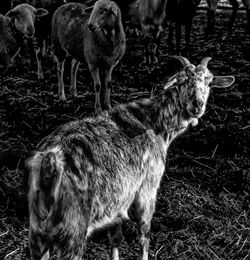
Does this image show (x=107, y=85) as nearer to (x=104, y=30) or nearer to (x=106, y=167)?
(x=104, y=30)

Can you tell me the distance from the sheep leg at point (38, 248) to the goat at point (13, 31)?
227 inches

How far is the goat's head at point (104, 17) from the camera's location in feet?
21.0

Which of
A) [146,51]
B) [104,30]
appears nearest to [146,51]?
[146,51]

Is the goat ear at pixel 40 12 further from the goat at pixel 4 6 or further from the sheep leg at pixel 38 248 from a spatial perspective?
the sheep leg at pixel 38 248

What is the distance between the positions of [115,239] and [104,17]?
364 cm

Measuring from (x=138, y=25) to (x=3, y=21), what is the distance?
321 centimetres

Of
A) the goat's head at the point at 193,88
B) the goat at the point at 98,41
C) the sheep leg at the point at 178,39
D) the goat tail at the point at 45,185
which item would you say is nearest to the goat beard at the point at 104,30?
the goat at the point at 98,41

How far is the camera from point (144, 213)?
11.5 feet

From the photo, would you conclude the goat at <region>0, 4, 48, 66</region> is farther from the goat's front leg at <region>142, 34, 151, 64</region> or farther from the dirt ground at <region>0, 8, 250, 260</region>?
the goat's front leg at <region>142, 34, 151, 64</region>

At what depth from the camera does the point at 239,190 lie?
473 centimetres

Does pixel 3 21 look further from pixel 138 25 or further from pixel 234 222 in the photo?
pixel 234 222

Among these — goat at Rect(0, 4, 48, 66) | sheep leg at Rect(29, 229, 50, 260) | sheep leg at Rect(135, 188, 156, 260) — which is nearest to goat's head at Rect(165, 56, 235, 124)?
sheep leg at Rect(135, 188, 156, 260)

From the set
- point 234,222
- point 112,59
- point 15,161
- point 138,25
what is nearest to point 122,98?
point 112,59

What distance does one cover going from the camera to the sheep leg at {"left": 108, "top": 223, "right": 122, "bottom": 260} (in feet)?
12.0
